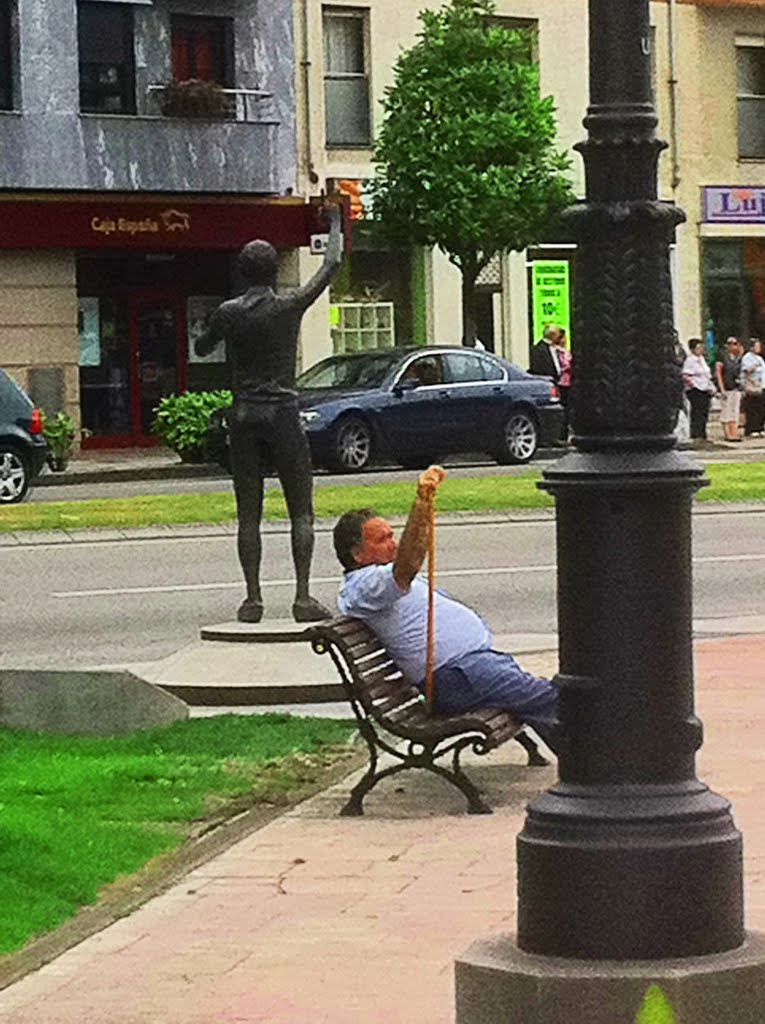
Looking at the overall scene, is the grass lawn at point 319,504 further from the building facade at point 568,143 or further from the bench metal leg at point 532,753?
the building facade at point 568,143

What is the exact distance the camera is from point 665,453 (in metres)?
5.88

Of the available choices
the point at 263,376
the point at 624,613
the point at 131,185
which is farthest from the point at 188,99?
the point at 624,613

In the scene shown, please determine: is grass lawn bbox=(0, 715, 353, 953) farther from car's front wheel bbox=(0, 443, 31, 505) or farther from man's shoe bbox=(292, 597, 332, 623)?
car's front wheel bbox=(0, 443, 31, 505)

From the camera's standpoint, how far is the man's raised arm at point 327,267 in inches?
532

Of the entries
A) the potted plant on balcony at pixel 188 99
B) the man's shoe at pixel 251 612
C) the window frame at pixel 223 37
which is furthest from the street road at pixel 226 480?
the man's shoe at pixel 251 612

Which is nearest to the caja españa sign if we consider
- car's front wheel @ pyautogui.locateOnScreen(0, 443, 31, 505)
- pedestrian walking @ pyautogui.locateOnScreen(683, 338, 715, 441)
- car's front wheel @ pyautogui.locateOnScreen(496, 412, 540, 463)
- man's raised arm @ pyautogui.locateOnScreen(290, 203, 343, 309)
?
car's front wheel @ pyautogui.locateOnScreen(496, 412, 540, 463)

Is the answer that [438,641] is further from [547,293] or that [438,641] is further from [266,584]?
[547,293]

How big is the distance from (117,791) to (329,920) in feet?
7.93

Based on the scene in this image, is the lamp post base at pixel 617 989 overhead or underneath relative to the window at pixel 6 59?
underneath

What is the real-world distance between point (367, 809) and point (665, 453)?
165 inches

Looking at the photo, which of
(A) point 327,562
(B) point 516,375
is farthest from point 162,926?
(B) point 516,375

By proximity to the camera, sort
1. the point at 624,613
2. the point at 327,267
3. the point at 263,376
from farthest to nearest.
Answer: the point at 327,267, the point at 263,376, the point at 624,613

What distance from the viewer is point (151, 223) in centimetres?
3928

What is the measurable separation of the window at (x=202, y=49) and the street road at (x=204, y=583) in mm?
17691
